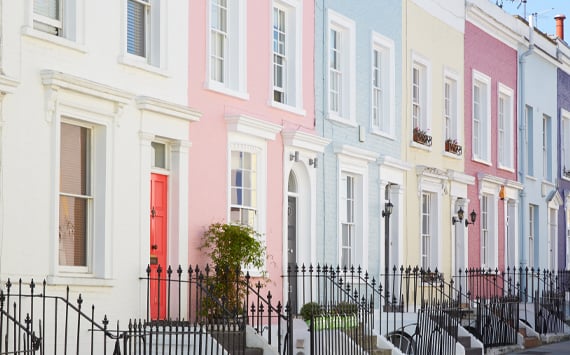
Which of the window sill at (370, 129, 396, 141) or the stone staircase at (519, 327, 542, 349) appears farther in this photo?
the stone staircase at (519, 327, 542, 349)

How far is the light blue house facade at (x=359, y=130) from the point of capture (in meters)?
21.8

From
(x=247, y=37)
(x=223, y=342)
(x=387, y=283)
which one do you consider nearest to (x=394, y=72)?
(x=387, y=283)

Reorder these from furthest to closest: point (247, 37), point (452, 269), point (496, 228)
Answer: point (496, 228)
point (452, 269)
point (247, 37)

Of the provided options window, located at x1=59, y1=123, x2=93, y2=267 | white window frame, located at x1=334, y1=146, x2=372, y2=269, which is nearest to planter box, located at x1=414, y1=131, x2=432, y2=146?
white window frame, located at x1=334, y1=146, x2=372, y2=269

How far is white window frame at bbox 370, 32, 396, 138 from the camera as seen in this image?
947 inches

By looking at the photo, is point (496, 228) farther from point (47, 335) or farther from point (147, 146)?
point (47, 335)

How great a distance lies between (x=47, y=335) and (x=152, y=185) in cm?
335

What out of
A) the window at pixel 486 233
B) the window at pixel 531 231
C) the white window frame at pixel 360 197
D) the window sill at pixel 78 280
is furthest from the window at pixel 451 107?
the window sill at pixel 78 280

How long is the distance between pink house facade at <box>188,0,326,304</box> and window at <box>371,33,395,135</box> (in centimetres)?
300

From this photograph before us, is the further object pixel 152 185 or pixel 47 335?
pixel 152 185

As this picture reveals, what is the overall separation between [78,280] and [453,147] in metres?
14.1

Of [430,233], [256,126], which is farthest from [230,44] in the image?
[430,233]

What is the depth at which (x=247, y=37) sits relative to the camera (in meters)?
19.3

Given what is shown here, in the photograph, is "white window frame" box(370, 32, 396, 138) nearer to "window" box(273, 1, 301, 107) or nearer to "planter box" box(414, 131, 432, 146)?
"planter box" box(414, 131, 432, 146)
